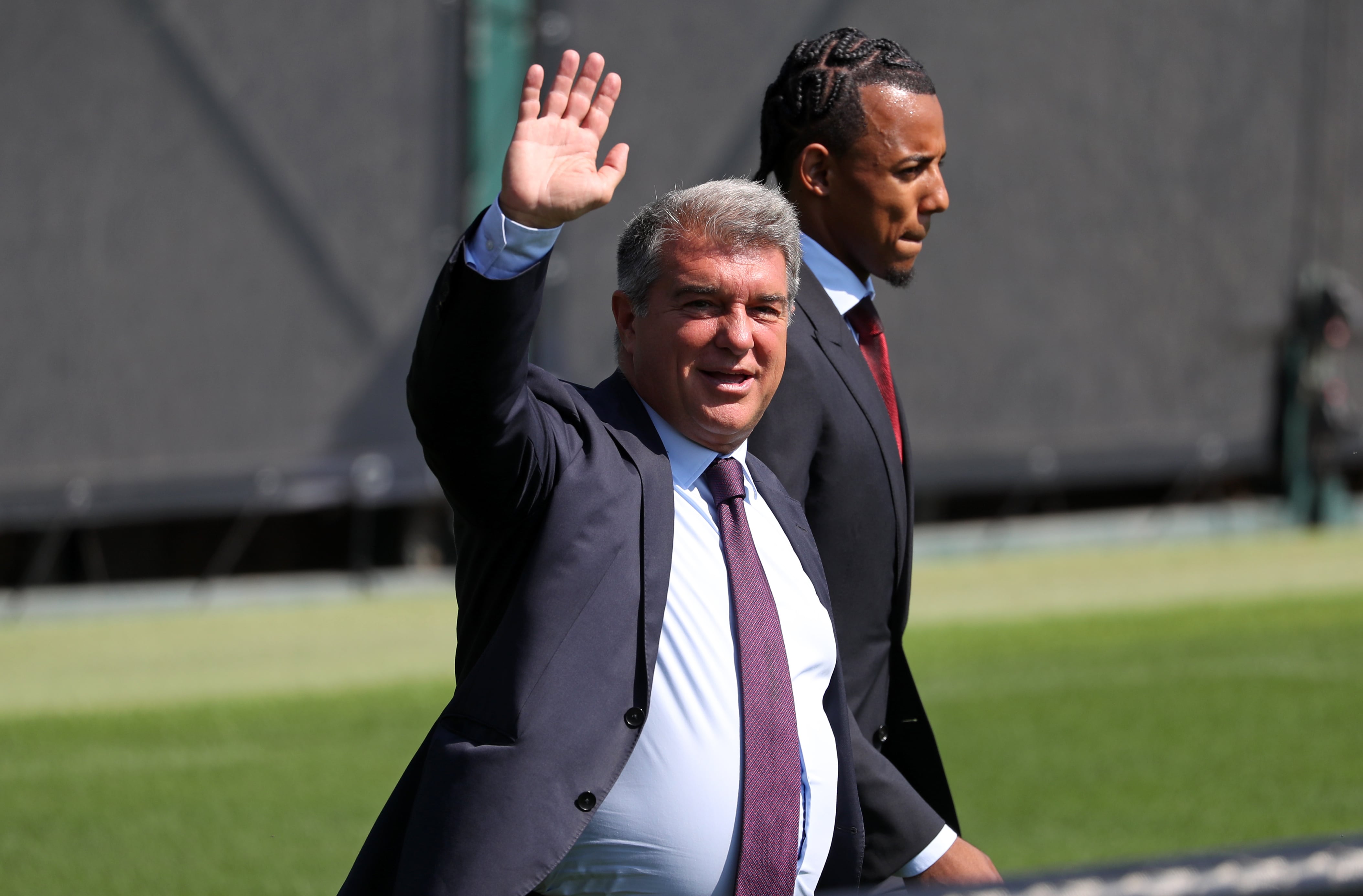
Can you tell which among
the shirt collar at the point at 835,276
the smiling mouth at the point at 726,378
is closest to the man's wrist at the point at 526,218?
the smiling mouth at the point at 726,378

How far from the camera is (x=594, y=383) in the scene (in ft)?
29.7

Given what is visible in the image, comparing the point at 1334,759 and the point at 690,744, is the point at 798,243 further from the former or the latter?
the point at 1334,759

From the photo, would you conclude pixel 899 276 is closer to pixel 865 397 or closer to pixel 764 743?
pixel 865 397

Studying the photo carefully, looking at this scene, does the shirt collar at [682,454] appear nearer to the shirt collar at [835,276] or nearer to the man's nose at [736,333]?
the man's nose at [736,333]

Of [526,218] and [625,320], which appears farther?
[625,320]

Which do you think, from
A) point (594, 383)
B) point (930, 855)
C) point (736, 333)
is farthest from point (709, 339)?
point (594, 383)

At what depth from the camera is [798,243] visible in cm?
257

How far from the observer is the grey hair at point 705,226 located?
96.6 inches

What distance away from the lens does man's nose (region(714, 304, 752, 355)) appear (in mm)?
2441

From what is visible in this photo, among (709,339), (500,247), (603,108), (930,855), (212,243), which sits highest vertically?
(603,108)

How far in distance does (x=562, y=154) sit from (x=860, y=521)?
3.02 feet

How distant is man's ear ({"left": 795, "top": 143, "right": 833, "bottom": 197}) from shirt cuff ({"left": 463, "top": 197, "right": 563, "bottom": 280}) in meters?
1.11

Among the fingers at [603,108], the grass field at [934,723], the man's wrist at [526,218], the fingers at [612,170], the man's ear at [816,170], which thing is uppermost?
the fingers at [603,108]

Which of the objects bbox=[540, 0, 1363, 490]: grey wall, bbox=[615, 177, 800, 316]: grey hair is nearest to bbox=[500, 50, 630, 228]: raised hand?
bbox=[615, 177, 800, 316]: grey hair
